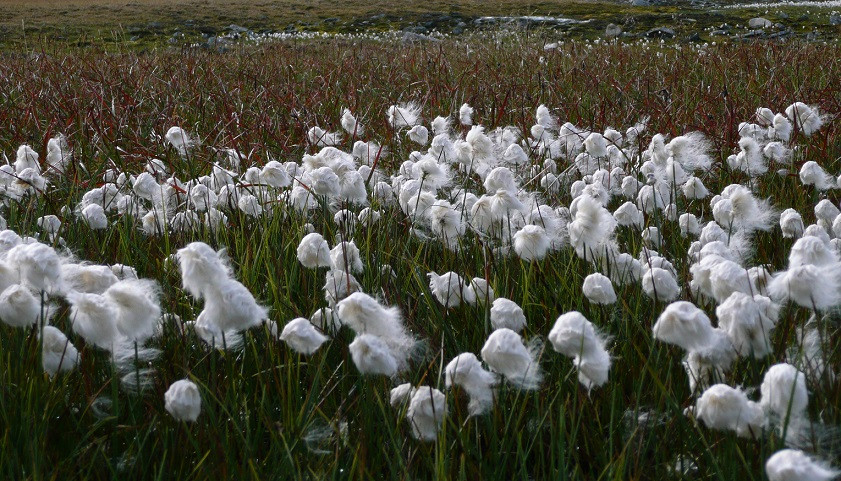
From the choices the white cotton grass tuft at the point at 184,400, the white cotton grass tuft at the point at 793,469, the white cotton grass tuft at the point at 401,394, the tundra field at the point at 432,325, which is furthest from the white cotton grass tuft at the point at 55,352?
the white cotton grass tuft at the point at 793,469

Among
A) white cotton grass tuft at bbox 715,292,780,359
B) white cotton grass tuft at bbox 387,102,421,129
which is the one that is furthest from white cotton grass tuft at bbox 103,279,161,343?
white cotton grass tuft at bbox 387,102,421,129

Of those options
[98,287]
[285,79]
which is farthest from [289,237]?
[285,79]

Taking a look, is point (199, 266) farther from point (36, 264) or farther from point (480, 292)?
point (480, 292)

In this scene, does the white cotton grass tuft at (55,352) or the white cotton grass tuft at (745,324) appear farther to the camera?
the white cotton grass tuft at (55,352)

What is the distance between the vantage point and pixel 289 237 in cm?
320

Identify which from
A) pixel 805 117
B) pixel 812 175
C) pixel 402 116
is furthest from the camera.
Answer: pixel 402 116

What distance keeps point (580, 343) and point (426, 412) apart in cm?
37

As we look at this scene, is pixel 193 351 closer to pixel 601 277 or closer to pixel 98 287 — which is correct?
pixel 98 287

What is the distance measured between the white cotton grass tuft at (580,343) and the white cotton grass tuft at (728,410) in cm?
Answer: 25

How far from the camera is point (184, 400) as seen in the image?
5.55 feet

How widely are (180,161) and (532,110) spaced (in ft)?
10.6

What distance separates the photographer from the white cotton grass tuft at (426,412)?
169 centimetres

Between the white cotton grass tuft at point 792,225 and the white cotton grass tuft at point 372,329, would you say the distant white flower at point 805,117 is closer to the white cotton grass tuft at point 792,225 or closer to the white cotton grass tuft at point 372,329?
the white cotton grass tuft at point 792,225

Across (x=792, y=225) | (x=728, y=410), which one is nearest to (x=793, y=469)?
(x=728, y=410)
